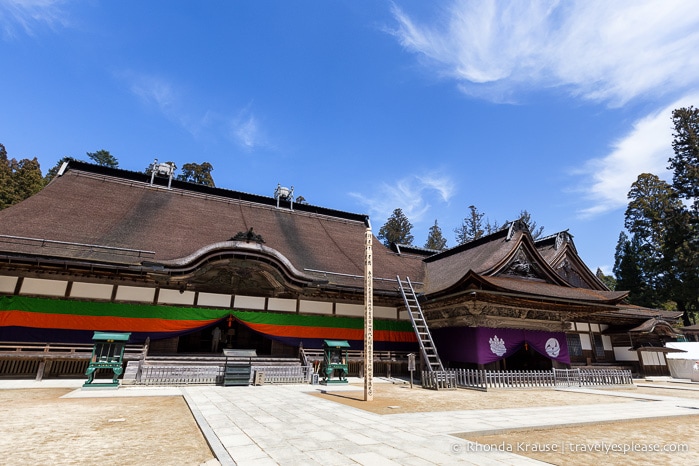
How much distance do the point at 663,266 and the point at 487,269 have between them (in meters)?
32.5

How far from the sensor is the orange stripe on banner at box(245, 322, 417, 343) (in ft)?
50.2

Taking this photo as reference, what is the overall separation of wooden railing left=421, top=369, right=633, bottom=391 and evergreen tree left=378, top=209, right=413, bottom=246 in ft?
111

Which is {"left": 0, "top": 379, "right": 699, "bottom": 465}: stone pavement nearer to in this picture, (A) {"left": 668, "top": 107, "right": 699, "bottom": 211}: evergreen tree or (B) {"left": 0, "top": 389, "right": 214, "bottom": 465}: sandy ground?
(B) {"left": 0, "top": 389, "right": 214, "bottom": 465}: sandy ground

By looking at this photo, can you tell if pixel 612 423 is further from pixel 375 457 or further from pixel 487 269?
pixel 487 269

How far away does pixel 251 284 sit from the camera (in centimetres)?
1550

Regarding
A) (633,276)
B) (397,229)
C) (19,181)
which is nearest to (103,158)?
(19,181)

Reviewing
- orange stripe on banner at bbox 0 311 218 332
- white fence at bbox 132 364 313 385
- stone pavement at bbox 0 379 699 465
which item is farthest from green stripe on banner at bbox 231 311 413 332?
stone pavement at bbox 0 379 699 465

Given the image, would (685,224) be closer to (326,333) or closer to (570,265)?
(570,265)

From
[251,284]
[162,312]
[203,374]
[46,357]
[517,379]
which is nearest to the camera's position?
[46,357]

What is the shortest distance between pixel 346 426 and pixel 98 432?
159 inches

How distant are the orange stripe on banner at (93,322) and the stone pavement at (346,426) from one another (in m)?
2.45

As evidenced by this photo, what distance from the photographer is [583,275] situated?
71.3 ft

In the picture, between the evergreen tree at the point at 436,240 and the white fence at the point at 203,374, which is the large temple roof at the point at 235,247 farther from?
the evergreen tree at the point at 436,240

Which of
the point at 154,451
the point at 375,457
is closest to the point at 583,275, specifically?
the point at 375,457
